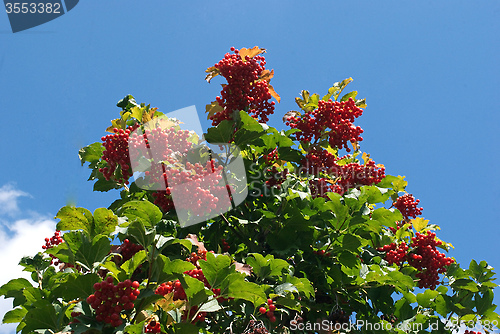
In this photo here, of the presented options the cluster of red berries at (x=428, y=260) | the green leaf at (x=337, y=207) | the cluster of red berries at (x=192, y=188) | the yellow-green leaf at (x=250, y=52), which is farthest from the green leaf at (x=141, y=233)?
the cluster of red berries at (x=428, y=260)

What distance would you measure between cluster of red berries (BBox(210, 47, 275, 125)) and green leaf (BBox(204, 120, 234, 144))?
0.47 meters

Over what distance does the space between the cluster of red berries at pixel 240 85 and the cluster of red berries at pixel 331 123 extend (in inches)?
22.1

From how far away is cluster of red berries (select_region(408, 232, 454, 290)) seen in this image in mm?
5070

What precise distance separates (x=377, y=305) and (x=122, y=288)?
282 centimetres

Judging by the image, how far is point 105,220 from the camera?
120 inches

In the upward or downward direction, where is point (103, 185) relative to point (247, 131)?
upward

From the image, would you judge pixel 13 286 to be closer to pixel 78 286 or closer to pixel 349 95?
pixel 78 286

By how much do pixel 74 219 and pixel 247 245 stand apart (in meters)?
1.88

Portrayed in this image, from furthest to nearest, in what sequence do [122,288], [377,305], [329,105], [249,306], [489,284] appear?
[329,105]
[489,284]
[377,305]
[249,306]
[122,288]

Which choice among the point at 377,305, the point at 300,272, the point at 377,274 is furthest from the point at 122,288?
the point at 377,305

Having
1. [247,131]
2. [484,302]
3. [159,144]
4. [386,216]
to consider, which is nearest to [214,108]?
[247,131]

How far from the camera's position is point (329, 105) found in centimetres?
512

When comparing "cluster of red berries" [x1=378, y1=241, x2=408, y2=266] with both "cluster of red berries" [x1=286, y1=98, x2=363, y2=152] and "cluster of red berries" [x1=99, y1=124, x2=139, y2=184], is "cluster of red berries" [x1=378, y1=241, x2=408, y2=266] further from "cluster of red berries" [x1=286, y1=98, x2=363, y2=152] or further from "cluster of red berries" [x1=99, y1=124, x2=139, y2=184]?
"cluster of red berries" [x1=99, y1=124, x2=139, y2=184]

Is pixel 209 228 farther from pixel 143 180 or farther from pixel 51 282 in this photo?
pixel 51 282
